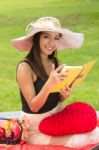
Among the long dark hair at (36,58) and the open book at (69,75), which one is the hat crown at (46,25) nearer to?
the long dark hair at (36,58)

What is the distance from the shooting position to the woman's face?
364 centimetres

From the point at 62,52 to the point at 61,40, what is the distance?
6.99 metres

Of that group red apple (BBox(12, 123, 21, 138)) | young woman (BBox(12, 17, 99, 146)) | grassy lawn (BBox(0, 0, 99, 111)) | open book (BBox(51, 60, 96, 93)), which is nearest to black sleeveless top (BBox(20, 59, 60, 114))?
young woman (BBox(12, 17, 99, 146))

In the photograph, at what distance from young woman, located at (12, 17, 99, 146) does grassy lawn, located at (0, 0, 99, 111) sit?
8.36 ft

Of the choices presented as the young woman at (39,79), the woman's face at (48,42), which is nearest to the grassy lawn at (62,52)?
the young woman at (39,79)

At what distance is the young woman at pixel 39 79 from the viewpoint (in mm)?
3584

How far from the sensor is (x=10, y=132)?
369cm

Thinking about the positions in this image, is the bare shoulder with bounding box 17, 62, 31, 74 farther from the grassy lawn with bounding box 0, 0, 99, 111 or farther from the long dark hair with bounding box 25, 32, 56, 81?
the grassy lawn with bounding box 0, 0, 99, 111

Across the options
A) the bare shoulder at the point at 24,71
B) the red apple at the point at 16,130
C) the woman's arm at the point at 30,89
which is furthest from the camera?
the red apple at the point at 16,130

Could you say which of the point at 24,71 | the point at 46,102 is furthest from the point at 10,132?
the point at 24,71

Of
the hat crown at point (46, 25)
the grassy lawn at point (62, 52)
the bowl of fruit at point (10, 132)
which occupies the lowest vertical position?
the grassy lawn at point (62, 52)

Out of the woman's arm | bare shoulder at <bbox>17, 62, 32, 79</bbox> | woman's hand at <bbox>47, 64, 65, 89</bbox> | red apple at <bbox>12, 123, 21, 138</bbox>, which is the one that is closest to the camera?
woman's hand at <bbox>47, 64, 65, 89</bbox>

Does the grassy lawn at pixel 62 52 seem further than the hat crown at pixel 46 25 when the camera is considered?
Yes

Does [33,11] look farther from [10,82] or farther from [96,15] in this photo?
[10,82]
